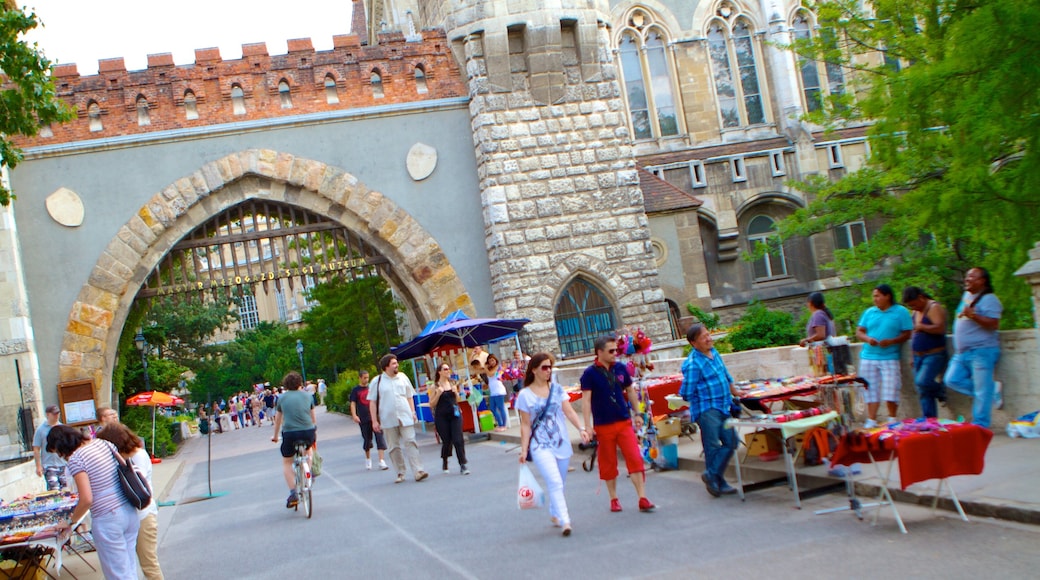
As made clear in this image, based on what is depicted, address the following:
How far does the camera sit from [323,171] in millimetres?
23016

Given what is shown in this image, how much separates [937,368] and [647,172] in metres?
19.0

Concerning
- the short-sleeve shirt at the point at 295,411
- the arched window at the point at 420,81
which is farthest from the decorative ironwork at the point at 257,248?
the short-sleeve shirt at the point at 295,411

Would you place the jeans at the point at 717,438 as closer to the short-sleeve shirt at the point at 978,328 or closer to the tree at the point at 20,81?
the short-sleeve shirt at the point at 978,328

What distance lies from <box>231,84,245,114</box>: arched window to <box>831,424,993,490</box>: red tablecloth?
57.5 ft

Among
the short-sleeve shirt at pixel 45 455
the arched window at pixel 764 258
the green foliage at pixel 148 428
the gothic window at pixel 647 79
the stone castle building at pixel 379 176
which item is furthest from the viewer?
the gothic window at pixel 647 79

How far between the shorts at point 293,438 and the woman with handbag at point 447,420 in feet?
7.99

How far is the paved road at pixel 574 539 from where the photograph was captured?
23.4ft

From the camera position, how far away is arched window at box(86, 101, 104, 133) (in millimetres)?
22328

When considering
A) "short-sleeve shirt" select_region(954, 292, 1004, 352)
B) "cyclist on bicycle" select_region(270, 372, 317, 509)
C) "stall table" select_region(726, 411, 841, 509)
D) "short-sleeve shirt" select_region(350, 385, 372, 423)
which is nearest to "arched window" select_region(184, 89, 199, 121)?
"short-sleeve shirt" select_region(350, 385, 372, 423)

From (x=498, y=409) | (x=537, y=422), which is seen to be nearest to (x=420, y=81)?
(x=498, y=409)

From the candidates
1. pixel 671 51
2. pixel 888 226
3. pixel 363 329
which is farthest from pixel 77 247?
pixel 363 329

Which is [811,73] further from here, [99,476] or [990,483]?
[99,476]

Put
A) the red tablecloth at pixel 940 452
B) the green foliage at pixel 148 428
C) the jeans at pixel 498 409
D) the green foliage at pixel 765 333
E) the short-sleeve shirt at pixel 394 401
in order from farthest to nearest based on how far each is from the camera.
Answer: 1. the green foliage at pixel 148 428
2. the green foliage at pixel 765 333
3. the jeans at pixel 498 409
4. the short-sleeve shirt at pixel 394 401
5. the red tablecloth at pixel 940 452

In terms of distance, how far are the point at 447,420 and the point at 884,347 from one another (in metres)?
6.21
